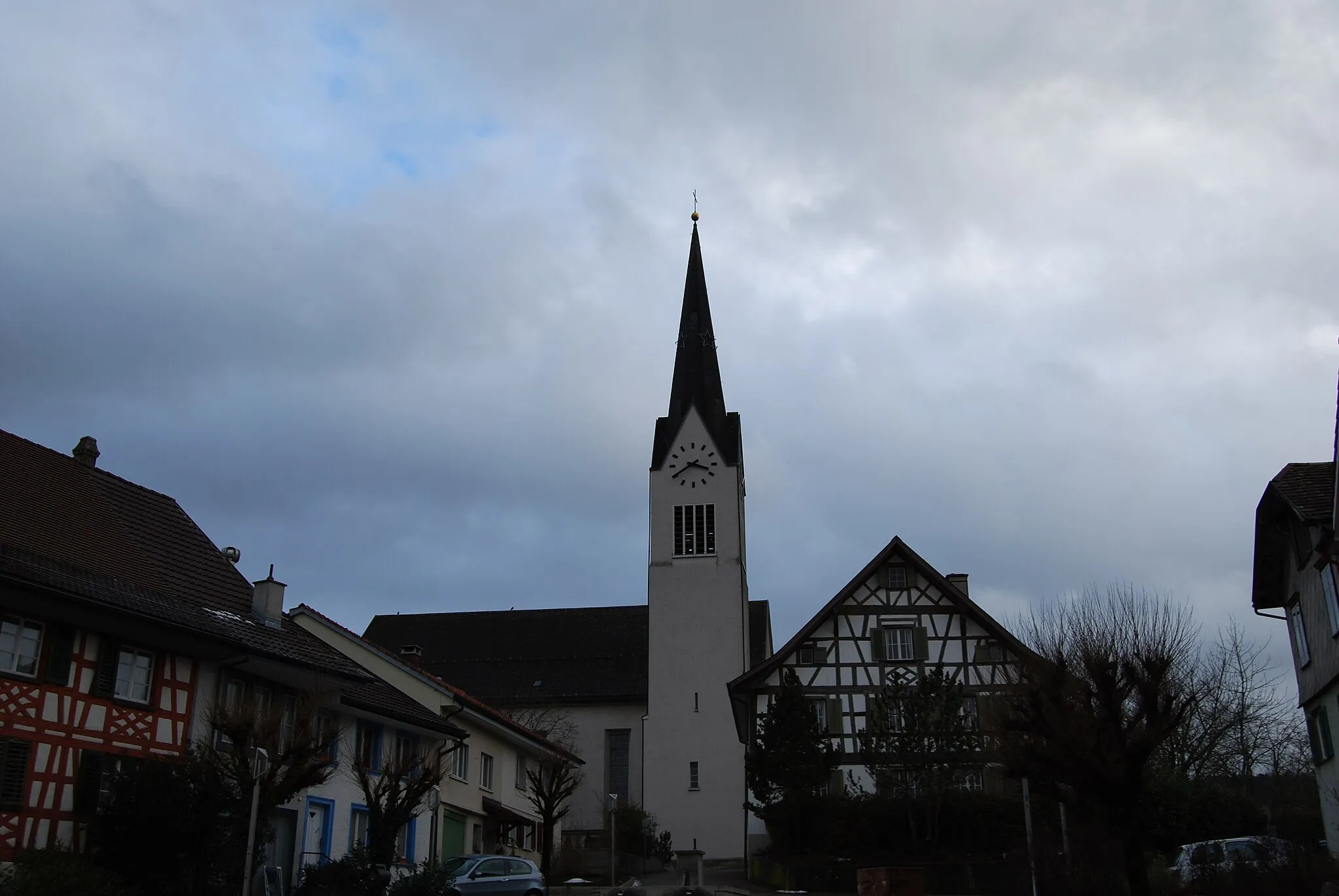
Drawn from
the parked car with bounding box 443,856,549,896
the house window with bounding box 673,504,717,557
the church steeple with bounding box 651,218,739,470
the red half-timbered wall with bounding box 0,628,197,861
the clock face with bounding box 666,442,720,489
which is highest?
the church steeple with bounding box 651,218,739,470

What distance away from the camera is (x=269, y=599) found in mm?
26938

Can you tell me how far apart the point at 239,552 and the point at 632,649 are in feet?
109

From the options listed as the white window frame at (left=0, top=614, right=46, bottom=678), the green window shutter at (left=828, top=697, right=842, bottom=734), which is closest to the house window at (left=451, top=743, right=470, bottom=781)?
the green window shutter at (left=828, top=697, right=842, bottom=734)

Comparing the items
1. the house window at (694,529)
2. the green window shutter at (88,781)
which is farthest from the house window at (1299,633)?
the house window at (694,529)

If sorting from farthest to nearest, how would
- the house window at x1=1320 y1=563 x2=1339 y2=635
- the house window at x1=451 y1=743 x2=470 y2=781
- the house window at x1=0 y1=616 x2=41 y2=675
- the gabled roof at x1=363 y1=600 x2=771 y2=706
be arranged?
1. the gabled roof at x1=363 y1=600 x2=771 y2=706
2. the house window at x1=451 y1=743 x2=470 y2=781
3. the house window at x1=1320 y1=563 x2=1339 y2=635
4. the house window at x1=0 y1=616 x2=41 y2=675

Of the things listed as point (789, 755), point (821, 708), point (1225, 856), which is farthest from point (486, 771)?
point (1225, 856)

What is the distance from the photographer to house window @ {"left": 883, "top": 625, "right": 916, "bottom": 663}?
38938 millimetres

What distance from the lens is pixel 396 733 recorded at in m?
30.0

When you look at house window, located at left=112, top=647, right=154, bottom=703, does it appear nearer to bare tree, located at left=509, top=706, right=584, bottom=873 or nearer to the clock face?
bare tree, located at left=509, top=706, right=584, bottom=873

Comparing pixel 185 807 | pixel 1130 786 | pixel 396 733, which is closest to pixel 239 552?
pixel 396 733

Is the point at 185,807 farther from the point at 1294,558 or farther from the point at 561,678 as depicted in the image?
the point at 561,678

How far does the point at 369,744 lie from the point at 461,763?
6002mm

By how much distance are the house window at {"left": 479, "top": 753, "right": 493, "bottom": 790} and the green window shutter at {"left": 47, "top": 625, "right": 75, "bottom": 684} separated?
1678 centimetres

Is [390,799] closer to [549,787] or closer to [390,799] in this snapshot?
[390,799]
